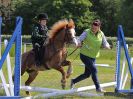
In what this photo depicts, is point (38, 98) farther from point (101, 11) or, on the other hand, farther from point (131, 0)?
point (101, 11)

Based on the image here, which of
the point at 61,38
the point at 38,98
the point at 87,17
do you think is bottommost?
the point at 87,17

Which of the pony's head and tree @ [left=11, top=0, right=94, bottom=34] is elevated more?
the pony's head

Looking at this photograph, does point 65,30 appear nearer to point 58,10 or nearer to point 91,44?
point 91,44

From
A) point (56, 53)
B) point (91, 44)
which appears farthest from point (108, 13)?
point (91, 44)

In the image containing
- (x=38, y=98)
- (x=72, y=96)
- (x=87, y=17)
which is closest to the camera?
(x=38, y=98)

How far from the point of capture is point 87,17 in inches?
2997

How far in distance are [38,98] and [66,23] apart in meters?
2.44

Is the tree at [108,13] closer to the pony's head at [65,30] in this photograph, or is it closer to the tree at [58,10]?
the tree at [58,10]

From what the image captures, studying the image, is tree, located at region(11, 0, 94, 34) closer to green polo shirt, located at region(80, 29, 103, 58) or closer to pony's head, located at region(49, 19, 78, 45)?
pony's head, located at region(49, 19, 78, 45)

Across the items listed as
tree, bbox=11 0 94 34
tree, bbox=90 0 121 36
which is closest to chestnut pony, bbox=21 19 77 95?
tree, bbox=11 0 94 34

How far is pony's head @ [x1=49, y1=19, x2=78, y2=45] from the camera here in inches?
420

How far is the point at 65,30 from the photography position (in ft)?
36.0

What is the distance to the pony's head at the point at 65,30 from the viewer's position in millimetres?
10656

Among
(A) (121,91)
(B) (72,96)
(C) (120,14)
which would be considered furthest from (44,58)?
(C) (120,14)
